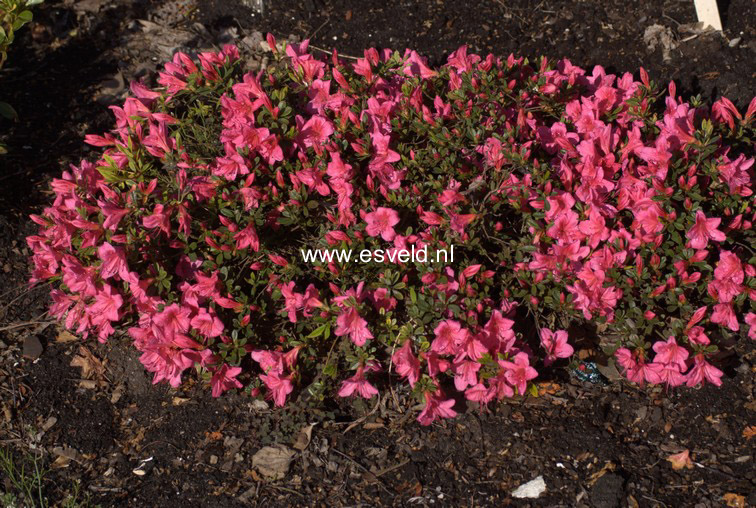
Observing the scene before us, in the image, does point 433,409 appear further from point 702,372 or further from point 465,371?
point 702,372

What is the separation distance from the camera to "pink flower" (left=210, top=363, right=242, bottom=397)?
111 inches

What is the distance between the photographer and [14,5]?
3.18 meters

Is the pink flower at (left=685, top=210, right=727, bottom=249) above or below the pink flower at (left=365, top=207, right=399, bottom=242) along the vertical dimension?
below

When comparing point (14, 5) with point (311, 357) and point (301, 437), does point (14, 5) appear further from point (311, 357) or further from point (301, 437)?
point (301, 437)

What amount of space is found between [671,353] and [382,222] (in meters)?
1.25

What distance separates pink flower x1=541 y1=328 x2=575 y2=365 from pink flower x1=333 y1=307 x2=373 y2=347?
0.71m

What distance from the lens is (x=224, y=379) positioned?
2.87 m

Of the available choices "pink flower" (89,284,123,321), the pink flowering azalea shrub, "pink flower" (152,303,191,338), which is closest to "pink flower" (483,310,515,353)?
the pink flowering azalea shrub

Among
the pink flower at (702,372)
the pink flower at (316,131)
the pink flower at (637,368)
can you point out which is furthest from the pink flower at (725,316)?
the pink flower at (316,131)

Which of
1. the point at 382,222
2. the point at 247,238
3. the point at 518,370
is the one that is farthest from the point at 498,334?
the point at 247,238

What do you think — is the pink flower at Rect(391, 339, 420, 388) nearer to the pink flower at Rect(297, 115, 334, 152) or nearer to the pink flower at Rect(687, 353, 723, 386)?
the pink flower at Rect(297, 115, 334, 152)

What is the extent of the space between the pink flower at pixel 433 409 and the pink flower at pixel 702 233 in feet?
3.78

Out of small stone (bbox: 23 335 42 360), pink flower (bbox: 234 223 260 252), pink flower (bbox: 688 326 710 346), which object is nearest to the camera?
pink flower (bbox: 688 326 710 346)

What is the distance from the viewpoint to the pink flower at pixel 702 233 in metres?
2.71
